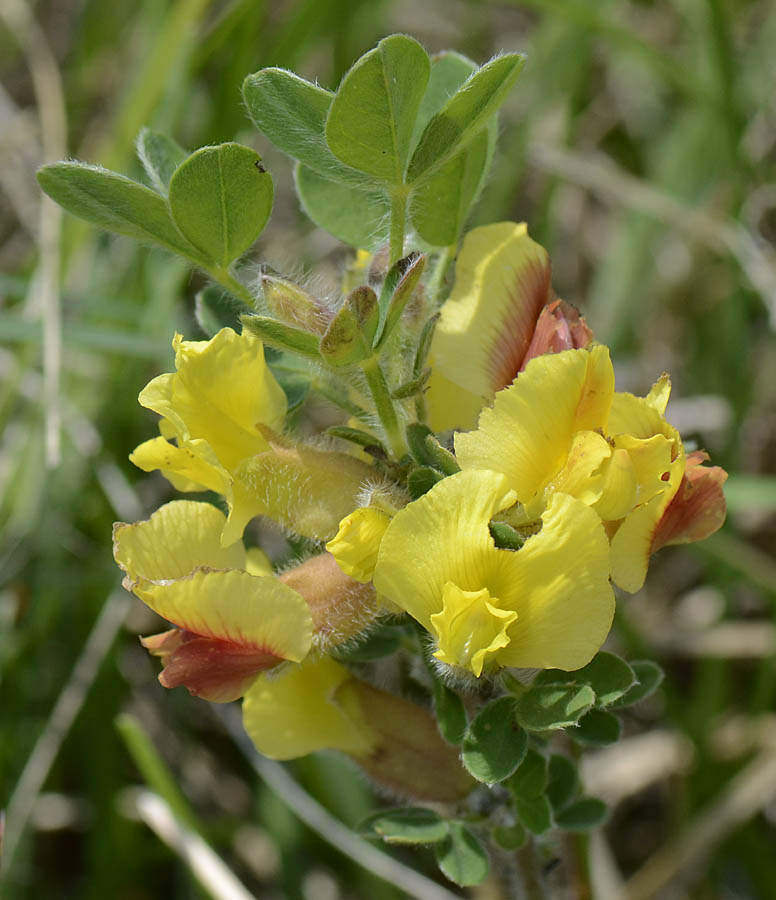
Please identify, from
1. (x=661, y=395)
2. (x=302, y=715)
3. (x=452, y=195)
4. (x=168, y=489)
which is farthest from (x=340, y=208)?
(x=168, y=489)

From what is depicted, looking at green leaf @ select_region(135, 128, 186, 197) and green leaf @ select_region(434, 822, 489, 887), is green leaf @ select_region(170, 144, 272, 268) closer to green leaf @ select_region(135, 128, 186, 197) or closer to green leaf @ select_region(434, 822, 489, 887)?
green leaf @ select_region(135, 128, 186, 197)

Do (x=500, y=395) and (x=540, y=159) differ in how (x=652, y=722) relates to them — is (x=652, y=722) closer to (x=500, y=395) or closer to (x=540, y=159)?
(x=540, y=159)

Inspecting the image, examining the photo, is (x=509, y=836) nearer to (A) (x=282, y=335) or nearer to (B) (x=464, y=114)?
(A) (x=282, y=335)

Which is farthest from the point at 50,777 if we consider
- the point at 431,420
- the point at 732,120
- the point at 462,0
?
the point at 462,0

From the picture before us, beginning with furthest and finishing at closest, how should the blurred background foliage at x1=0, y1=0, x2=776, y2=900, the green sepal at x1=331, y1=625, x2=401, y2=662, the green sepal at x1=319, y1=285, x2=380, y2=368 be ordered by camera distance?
the blurred background foliage at x1=0, y1=0, x2=776, y2=900
the green sepal at x1=331, y1=625, x2=401, y2=662
the green sepal at x1=319, y1=285, x2=380, y2=368

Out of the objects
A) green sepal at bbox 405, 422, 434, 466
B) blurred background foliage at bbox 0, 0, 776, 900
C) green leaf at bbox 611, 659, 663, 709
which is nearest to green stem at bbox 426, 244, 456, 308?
green sepal at bbox 405, 422, 434, 466
